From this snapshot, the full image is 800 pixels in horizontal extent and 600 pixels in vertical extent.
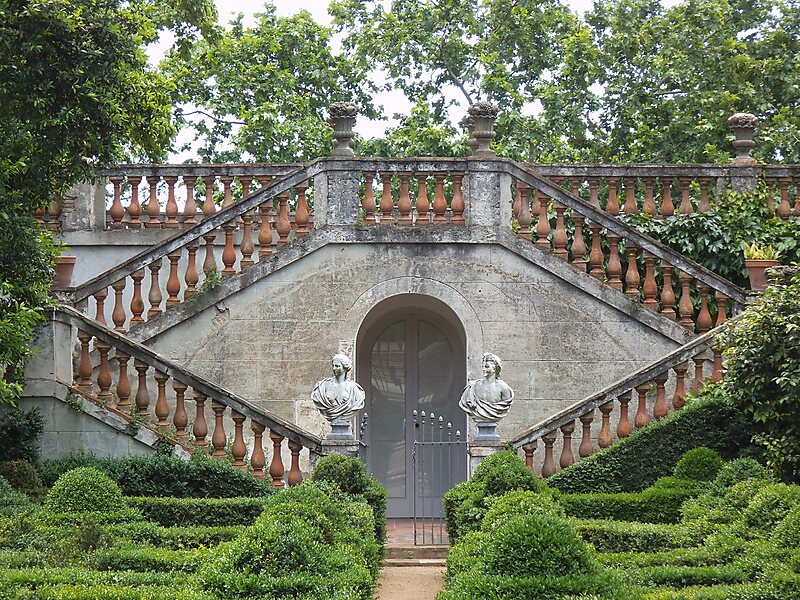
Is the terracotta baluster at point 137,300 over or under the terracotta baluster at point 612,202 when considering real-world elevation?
under

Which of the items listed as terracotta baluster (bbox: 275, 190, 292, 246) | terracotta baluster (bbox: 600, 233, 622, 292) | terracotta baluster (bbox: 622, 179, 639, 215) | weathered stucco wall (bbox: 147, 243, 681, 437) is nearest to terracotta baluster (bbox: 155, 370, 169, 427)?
weathered stucco wall (bbox: 147, 243, 681, 437)

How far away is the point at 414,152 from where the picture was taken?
70.1 ft

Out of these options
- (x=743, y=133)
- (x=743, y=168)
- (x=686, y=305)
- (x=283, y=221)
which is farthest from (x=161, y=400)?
(x=743, y=133)

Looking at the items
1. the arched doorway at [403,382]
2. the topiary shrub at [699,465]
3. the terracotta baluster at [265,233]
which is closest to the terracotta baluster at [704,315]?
the topiary shrub at [699,465]

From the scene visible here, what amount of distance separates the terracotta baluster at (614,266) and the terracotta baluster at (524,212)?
106 cm

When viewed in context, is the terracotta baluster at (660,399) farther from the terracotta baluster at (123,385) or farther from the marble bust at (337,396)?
the terracotta baluster at (123,385)

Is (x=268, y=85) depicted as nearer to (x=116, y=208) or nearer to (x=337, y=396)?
(x=116, y=208)

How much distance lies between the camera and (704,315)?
16.0 meters

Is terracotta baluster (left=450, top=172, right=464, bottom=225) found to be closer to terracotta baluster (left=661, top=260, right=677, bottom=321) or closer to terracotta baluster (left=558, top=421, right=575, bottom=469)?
terracotta baluster (left=661, top=260, right=677, bottom=321)

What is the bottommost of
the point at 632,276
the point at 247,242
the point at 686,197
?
the point at 632,276

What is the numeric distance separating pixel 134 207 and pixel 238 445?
4.67m

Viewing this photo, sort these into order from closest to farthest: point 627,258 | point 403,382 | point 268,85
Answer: point 627,258 < point 403,382 < point 268,85

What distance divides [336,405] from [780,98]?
1141 centimetres

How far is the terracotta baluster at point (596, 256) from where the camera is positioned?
16.2m
